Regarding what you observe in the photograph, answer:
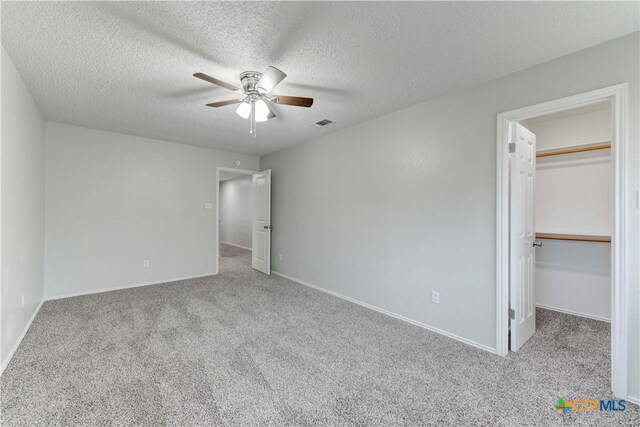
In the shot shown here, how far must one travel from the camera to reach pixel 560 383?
2.04 metres

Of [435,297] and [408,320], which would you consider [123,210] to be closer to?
[408,320]

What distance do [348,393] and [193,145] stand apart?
471cm

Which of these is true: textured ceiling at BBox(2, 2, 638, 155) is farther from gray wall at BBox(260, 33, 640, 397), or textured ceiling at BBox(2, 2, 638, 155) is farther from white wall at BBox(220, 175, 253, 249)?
white wall at BBox(220, 175, 253, 249)

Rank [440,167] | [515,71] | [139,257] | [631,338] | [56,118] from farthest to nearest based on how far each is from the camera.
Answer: [139,257] → [56,118] → [440,167] → [515,71] → [631,338]

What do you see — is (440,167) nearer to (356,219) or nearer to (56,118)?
(356,219)

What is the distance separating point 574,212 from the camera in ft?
11.2

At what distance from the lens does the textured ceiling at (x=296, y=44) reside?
1.69 metres

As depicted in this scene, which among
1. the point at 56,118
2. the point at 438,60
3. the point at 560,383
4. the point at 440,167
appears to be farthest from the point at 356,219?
the point at 56,118

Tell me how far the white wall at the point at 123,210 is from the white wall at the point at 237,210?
2979 mm

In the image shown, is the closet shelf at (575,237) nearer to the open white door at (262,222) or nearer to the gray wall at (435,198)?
the gray wall at (435,198)

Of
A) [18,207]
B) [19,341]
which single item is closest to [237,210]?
[18,207]

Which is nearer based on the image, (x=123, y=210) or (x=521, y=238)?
(x=521, y=238)

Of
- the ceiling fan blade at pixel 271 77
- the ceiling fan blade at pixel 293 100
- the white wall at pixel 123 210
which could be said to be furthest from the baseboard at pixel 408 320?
the ceiling fan blade at pixel 271 77

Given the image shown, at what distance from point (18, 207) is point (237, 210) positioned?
6.36 meters
